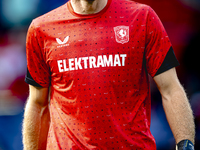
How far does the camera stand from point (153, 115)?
486 cm

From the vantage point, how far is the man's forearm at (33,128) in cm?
243

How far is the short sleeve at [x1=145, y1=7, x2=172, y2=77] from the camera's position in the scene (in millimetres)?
2033

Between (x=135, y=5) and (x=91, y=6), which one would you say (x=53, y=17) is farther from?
(x=135, y=5)

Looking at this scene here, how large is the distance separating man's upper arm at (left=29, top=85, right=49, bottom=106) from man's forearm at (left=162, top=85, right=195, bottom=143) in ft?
3.20

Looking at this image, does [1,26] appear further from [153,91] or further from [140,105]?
[140,105]

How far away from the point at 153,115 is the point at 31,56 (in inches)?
120

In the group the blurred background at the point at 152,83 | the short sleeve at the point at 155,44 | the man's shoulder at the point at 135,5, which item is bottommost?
the blurred background at the point at 152,83

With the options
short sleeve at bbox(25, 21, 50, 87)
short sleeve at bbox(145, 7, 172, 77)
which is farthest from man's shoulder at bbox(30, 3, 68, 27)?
short sleeve at bbox(145, 7, 172, 77)

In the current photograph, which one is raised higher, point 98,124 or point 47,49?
point 47,49

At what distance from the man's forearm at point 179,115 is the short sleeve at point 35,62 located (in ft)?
3.12

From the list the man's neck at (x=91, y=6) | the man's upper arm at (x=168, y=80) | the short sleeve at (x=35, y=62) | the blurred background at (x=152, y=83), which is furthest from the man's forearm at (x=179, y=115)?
the blurred background at (x=152, y=83)

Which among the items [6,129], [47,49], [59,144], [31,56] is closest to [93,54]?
[47,49]

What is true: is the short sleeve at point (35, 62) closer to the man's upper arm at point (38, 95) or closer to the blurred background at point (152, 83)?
the man's upper arm at point (38, 95)

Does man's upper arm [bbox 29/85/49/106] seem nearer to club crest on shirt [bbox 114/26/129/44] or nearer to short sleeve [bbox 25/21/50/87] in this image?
short sleeve [bbox 25/21/50/87]
